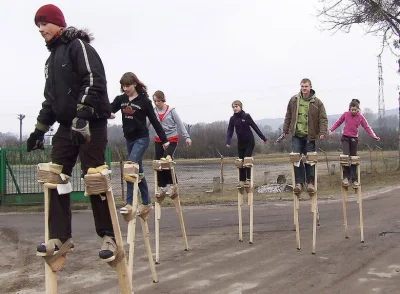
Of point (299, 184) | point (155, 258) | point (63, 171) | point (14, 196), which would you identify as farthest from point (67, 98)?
point (14, 196)

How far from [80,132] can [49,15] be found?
120 cm

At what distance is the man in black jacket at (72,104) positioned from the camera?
3980 mm

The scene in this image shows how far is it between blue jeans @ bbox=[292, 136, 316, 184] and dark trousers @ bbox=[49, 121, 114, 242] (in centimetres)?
424

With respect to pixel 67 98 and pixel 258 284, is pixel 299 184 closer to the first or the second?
pixel 258 284

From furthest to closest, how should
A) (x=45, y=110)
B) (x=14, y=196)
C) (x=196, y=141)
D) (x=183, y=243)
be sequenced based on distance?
(x=196, y=141) → (x=14, y=196) → (x=183, y=243) → (x=45, y=110)

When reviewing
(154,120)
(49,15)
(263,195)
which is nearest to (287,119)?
(154,120)

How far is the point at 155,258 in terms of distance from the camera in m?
6.45

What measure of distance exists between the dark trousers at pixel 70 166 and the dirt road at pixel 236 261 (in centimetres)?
137

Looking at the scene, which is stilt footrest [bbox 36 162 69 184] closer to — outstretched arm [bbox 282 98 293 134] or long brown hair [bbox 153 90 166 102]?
long brown hair [bbox 153 90 166 102]

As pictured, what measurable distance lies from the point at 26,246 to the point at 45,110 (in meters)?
3.88

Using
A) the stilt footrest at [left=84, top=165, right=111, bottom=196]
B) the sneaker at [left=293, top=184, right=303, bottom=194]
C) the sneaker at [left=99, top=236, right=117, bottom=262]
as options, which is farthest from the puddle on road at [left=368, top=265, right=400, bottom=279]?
the stilt footrest at [left=84, top=165, right=111, bottom=196]

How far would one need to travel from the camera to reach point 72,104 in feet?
13.6

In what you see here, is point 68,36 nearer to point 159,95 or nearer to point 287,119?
point 159,95

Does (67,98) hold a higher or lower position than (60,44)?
lower
